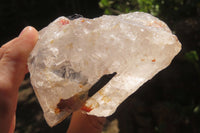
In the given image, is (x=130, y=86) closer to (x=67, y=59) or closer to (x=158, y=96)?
(x=67, y=59)

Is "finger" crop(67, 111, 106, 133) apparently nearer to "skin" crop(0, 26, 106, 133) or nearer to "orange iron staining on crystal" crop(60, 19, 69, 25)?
"skin" crop(0, 26, 106, 133)

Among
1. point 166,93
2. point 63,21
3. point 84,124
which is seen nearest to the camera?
point 63,21

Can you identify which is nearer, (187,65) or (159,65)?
(159,65)

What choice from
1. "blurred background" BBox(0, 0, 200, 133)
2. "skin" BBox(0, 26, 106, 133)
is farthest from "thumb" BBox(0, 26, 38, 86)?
"blurred background" BBox(0, 0, 200, 133)

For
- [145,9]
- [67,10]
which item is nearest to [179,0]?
[145,9]

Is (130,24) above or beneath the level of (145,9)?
above

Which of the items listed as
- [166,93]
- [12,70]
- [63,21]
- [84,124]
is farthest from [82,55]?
[166,93]

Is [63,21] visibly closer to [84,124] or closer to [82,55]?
[82,55]

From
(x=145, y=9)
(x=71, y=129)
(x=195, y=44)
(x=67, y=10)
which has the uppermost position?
(x=145, y=9)
